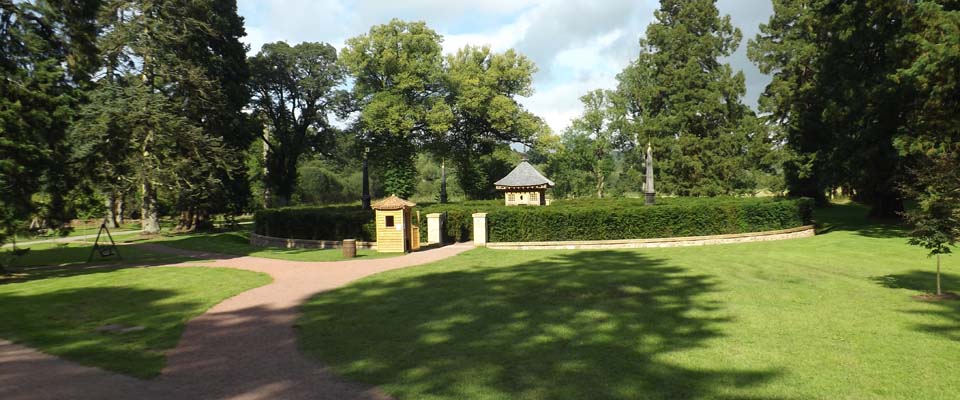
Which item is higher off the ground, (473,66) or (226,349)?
(473,66)

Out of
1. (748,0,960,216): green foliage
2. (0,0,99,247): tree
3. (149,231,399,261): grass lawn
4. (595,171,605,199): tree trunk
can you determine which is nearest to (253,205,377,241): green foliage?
(149,231,399,261): grass lawn

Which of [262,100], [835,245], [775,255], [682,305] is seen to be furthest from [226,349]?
[262,100]

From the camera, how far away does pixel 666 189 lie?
43.4 m

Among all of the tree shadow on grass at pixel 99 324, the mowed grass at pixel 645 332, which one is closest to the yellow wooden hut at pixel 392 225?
the mowed grass at pixel 645 332

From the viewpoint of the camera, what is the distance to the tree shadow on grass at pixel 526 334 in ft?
20.3

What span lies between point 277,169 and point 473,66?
2120 cm

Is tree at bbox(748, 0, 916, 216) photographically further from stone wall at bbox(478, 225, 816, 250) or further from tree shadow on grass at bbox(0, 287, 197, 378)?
tree shadow on grass at bbox(0, 287, 197, 378)

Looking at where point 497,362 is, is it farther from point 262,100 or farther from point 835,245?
point 262,100

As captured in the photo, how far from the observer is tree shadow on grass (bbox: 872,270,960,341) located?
848cm

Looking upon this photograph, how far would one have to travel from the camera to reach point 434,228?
22328mm

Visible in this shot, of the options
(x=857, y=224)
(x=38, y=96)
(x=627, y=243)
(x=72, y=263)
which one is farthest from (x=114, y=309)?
(x=857, y=224)

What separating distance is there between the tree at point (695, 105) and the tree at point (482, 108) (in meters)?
11.3

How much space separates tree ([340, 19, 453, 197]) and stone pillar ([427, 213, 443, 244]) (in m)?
19.4

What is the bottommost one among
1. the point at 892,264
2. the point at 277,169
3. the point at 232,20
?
the point at 892,264
